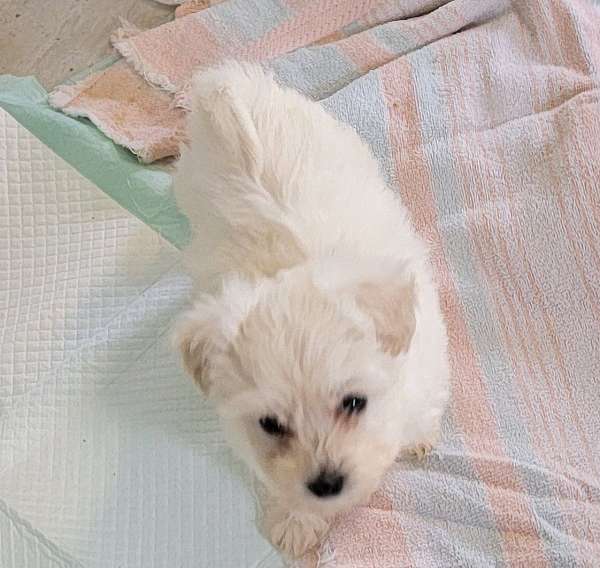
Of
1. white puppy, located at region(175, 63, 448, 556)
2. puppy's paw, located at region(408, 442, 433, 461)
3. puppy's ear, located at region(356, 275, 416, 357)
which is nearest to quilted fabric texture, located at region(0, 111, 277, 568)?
white puppy, located at region(175, 63, 448, 556)

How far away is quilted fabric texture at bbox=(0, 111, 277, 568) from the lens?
2053 mm

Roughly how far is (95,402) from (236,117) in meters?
0.89

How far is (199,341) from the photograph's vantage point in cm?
156

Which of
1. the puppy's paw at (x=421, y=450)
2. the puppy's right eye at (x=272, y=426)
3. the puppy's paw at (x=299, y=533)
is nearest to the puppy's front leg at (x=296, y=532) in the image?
the puppy's paw at (x=299, y=533)

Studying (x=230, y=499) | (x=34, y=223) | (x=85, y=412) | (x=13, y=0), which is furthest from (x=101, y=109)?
(x=230, y=499)

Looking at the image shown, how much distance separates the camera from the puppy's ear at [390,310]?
1.51 m

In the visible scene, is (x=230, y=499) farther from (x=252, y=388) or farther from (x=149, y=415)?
(x=252, y=388)

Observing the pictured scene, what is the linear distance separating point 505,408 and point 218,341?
877 millimetres

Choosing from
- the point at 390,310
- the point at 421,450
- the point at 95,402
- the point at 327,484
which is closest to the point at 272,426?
the point at 327,484

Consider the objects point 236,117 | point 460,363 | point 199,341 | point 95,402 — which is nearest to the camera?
point 199,341

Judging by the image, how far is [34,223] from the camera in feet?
8.41

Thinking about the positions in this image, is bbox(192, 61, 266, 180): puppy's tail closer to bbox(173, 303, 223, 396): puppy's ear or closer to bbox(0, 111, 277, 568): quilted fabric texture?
bbox(173, 303, 223, 396): puppy's ear

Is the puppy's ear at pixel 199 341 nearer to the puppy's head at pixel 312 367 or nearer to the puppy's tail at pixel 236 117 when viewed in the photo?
the puppy's head at pixel 312 367

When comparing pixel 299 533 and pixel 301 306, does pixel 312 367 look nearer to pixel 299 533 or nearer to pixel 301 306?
pixel 301 306
